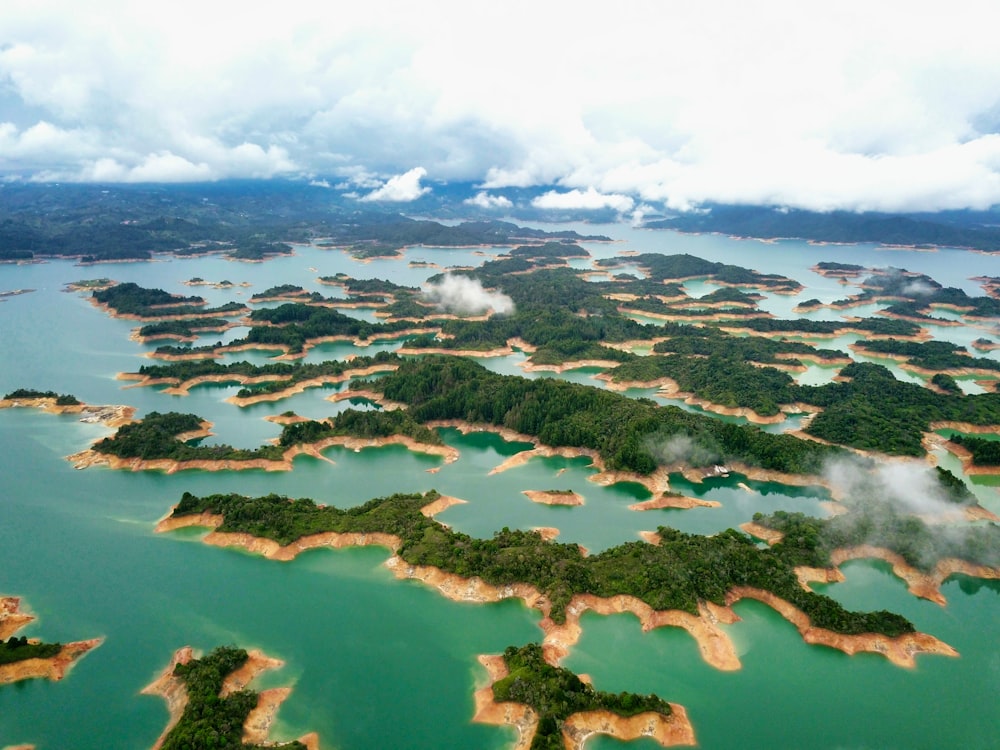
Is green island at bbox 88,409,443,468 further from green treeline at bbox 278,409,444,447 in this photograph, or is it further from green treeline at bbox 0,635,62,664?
Result: green treeline at bbox 0,635,62,664

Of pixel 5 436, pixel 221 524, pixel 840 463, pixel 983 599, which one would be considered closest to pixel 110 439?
pixel 5 436

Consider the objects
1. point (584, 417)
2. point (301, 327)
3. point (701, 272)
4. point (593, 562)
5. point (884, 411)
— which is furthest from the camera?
point (701, 272)

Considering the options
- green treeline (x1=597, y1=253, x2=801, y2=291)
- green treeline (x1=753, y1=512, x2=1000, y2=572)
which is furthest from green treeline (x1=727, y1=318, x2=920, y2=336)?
green treeline (x1=753, y1=512, x2=1000, y2=572)

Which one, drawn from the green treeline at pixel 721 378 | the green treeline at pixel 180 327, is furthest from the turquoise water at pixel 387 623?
the green treeline at pixel 180 327

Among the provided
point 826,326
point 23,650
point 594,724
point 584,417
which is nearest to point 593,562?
point 594,724

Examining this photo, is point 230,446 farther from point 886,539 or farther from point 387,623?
point 886,539

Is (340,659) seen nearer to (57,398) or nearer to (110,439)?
(110,439)
